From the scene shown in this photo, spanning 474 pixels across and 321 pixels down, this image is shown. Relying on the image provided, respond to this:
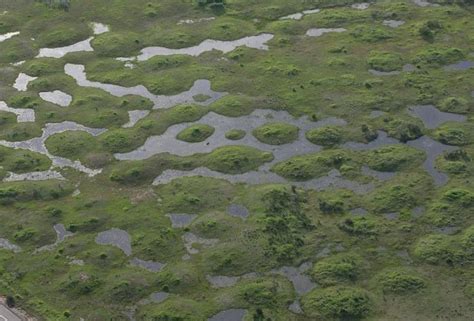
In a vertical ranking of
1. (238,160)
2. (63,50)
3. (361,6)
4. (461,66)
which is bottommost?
(238,160)

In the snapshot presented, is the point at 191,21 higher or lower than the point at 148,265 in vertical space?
higher

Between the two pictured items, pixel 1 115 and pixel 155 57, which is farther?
pixel 155 57

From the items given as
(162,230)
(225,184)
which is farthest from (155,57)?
(162,230)

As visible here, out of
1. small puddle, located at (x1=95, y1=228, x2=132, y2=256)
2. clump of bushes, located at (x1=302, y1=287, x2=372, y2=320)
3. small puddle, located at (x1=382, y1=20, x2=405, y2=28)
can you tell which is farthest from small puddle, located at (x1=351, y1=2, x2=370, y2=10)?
small puddle, located at (x1=95, y1=228, x2=132, y2=256)

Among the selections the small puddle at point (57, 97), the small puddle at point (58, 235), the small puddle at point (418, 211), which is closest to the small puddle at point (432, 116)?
the small puddle at point (418, 211)

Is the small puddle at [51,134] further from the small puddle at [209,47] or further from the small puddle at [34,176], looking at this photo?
the small puddle at [209,47]

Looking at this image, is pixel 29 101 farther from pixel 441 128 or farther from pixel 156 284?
pixel 441 128

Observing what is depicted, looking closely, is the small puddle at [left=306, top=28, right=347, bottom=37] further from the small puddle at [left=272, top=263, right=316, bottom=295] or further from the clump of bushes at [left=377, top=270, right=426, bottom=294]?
the clump of bushes at [left=377, top=270, right=426, bottom=294]

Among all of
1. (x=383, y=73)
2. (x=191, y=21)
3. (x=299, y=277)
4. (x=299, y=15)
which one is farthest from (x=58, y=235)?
(x=299, y=15)

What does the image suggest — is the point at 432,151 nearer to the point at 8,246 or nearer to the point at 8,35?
the point at 8,246
